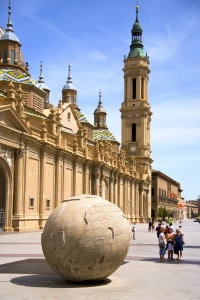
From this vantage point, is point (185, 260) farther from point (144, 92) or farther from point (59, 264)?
point (144, 92)

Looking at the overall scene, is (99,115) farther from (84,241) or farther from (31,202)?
(84,241)

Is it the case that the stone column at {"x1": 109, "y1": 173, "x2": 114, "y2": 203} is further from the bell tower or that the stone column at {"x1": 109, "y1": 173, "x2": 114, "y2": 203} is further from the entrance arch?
the entrance arch

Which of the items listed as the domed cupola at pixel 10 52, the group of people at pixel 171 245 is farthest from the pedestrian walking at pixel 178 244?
the domed cupola at pixel 10 52

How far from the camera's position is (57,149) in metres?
45.2

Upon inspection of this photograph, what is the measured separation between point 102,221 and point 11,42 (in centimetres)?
4654

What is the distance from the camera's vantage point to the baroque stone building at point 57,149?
3684 cm

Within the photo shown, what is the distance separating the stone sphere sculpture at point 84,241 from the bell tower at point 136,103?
267 ft

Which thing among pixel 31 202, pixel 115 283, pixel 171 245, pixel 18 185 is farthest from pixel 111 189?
pixel 115 283

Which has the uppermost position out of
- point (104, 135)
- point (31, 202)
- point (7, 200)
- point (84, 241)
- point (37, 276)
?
point (104, 135)

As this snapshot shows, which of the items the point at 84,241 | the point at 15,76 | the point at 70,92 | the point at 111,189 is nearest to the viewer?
the point at 84,241

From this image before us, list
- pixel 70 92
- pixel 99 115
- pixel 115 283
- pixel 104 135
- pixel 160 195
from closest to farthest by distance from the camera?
pixel 115 283 < pixel 70 92 < pixel 104 135 < pixel 99 115 < pixel 160 195

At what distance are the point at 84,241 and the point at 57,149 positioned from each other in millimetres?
34336

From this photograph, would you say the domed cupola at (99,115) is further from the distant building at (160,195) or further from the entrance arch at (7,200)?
the entrance arch at (7,200)

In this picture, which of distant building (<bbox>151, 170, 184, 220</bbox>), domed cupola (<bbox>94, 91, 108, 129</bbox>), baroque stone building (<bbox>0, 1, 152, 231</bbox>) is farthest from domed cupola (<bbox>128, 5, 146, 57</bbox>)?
distant building (<bbox>151, 170, 184, 220</bbox>)
